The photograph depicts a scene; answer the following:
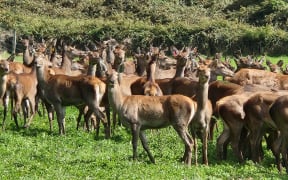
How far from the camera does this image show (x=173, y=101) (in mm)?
12570

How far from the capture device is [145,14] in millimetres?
59938

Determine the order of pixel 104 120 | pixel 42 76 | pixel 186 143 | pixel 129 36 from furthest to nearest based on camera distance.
A: pixel 129 36, pixel 42 76, pixel 104 120, pixel 186 143

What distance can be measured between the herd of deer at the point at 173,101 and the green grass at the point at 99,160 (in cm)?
41

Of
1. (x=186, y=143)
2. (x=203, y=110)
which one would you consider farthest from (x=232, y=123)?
(x=186, y=143)

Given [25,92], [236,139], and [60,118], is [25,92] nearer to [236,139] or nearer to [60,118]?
[60,118]

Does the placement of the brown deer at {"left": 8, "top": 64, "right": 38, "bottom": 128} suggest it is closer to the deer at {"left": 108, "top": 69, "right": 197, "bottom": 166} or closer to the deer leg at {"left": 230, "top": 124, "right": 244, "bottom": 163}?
the deer at {"left": 108, "top": 69, "right": 197, "bottom": 166}

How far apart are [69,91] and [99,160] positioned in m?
3.87

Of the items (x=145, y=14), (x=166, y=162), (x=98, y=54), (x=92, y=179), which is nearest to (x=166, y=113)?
(x=166, y=162)

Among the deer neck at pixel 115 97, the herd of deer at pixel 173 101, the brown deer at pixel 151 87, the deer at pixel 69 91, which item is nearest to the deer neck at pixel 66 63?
the herd of deer at pixel 173 101

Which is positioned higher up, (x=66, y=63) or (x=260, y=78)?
(x=66, y=63)

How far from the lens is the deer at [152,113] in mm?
12438

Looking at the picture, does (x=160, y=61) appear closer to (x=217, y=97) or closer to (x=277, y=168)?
(x=217, y=97)

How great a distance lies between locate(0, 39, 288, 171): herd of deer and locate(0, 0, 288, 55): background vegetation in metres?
24.3

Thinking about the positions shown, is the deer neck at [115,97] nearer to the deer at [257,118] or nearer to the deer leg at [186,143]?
the deer leg at [186,143]
